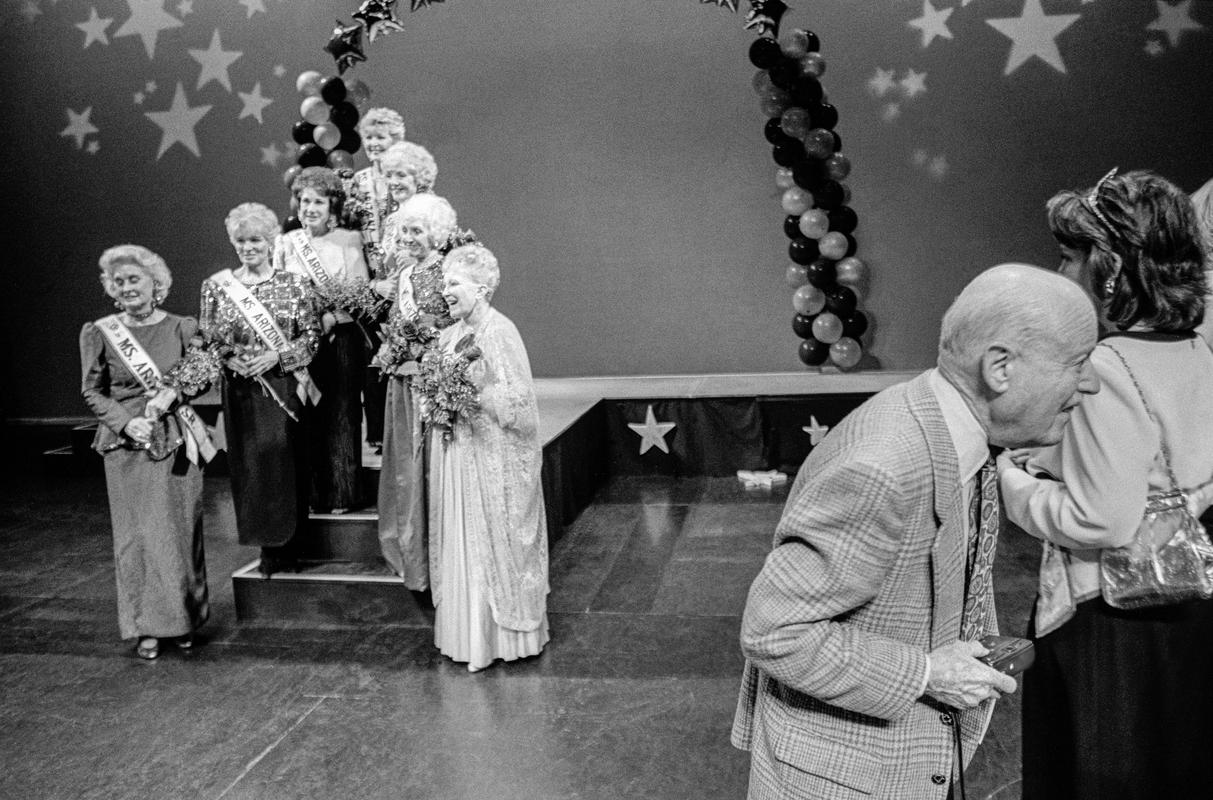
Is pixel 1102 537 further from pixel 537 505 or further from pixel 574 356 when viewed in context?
pixel 574 356

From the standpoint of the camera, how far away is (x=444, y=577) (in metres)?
4.25

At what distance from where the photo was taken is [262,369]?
4551 mm

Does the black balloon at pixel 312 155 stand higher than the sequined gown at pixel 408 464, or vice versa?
the black balloon at pixel 312 155

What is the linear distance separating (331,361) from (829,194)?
10.6 ft

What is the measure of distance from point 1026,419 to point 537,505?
2955 millimetres

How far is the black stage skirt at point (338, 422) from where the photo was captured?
4.96m

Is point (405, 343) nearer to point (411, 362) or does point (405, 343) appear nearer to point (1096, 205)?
point (411, 362)

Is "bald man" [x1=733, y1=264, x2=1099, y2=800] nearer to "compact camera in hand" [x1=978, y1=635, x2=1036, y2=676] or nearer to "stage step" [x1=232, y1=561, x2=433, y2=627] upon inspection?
"compact camera in hand" [x1=978, y1=635, x2=1036, y2=676]

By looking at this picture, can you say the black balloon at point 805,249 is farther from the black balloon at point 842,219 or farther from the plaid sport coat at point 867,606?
the plaid sport coat at point 867,606

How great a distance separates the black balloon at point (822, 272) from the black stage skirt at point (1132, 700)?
470cm

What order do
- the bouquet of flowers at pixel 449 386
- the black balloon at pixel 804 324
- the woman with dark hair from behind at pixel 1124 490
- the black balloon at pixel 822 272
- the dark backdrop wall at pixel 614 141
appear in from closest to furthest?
the woman with dark hair from behind at pixel 1124 490 → the bouquet of flowers at pixel 449 386 → the black balloon at pixel 822 272 → the black balloon at pixel 804 324 → the dark backdrop wall at pixel 614 141

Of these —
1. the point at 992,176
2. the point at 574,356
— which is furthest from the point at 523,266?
the point at 992,176

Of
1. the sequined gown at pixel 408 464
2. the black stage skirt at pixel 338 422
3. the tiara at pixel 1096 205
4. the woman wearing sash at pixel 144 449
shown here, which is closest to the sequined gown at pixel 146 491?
the woman wearing sash at pixel 144 449

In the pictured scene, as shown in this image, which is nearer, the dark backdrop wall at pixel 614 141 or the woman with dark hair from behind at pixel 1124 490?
the woman with dark hair from behind at pixel 1124 490
